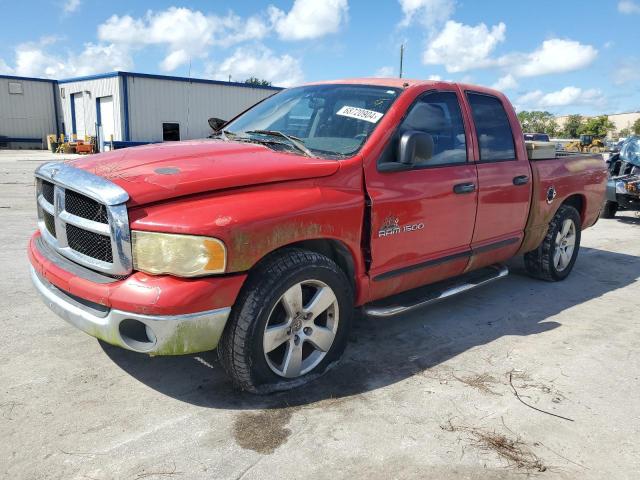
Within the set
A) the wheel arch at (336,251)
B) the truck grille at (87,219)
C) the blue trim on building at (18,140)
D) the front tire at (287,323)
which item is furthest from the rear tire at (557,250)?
the blue trim on building at (18,140)

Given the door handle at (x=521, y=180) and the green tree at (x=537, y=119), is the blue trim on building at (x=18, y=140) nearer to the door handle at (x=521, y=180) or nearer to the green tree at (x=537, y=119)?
the door handle at (x=521, y=180)

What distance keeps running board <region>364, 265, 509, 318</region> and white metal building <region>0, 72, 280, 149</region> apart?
887 inches

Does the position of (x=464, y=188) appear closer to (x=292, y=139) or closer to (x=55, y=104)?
(x=292, y=139)

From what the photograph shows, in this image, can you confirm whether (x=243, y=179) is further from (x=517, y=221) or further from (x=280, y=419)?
(x=517, y=221)

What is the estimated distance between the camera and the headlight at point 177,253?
2.54 meters

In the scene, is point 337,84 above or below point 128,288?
above

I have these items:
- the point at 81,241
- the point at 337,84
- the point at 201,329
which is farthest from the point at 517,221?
the point at 81,241

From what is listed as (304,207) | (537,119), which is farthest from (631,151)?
(537,119)

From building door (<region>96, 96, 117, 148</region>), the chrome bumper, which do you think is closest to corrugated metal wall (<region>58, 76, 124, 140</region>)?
building door (<region>96, 96, 117, 148</region>)

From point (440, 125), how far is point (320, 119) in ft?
2.95

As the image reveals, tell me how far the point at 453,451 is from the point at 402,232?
1431mm

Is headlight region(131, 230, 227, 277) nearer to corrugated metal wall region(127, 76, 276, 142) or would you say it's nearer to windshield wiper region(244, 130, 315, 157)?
windshield wiper region(244, 130, 315, 157)

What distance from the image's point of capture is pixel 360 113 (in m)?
3.61

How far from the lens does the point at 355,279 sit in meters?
3.34
